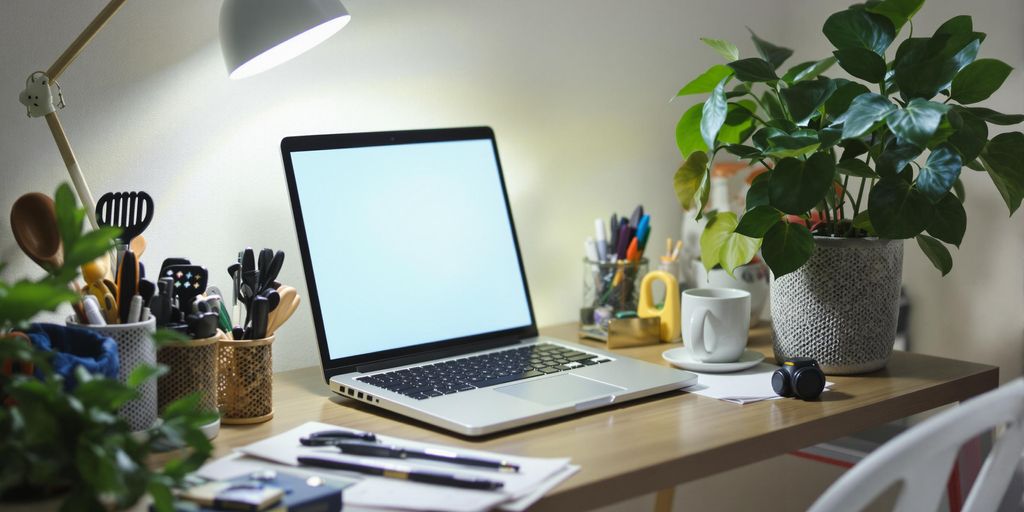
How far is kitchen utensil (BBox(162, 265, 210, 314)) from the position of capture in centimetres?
102

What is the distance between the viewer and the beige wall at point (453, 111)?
3.67 ft

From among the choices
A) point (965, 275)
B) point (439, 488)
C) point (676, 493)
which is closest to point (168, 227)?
point (439, 488)

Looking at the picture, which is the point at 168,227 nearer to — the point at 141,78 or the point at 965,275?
the point at 141,78

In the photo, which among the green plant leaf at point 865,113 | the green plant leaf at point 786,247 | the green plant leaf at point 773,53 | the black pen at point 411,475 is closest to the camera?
the black pen at point 411,475

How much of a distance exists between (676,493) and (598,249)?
0.49 metres

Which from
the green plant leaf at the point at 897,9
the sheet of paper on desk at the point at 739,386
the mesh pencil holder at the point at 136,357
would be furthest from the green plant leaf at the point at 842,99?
the mesh pencil holder at the point at 136,357

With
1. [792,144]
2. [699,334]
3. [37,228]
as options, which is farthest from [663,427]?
[37,228]

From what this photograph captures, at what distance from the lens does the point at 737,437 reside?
97 cm

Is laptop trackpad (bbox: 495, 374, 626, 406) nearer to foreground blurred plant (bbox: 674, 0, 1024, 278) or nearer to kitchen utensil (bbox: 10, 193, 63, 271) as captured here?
foreground blurred plant (bbox: 674, 0, 1024, 278)

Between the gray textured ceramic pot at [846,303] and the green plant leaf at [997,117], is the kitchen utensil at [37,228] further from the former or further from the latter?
the green plant leaf at [997,117]

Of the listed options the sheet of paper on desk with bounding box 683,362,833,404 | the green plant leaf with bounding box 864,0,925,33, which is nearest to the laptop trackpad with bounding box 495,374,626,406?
the sheet of paper on desk with bounding box 683,362,833,404

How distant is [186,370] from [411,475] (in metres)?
0.29

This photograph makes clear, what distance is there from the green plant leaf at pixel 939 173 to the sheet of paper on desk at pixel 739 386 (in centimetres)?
26

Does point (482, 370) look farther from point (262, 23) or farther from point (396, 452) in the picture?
point (262, 23)
